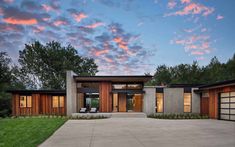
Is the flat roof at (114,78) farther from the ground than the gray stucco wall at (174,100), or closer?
farther from the ground

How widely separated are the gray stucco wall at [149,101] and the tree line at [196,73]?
2728cm

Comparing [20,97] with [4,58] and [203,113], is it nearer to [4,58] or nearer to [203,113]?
[4,58]

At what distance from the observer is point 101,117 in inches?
840

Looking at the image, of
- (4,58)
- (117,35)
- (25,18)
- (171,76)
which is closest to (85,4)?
(25,18)

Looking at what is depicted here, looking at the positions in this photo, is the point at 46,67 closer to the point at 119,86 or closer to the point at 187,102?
the point at 119,86

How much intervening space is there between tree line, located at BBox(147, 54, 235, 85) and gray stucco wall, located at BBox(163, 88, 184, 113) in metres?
25.3

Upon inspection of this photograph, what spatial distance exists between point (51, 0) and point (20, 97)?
13.5 meters

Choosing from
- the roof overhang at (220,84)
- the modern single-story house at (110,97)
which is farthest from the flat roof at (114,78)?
the roof overhang at (220,84)

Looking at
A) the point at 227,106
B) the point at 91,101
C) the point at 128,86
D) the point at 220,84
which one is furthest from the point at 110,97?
the point at 227,106

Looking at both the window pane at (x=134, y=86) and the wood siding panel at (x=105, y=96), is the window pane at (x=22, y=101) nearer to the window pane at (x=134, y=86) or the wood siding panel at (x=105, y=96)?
the wood siding panel at (x=105, y=96)

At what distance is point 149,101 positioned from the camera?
24.8 metres

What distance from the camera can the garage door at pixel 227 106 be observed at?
61.0ft

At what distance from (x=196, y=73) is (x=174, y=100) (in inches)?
1142

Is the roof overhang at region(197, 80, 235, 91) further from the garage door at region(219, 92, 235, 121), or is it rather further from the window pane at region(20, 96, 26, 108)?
the window pane at region(20, 96, 26, 108)
